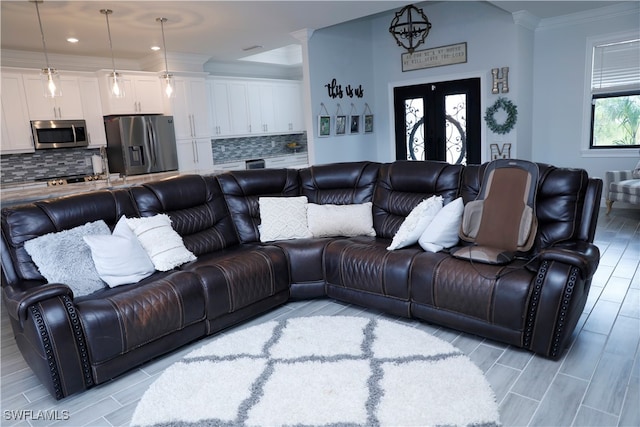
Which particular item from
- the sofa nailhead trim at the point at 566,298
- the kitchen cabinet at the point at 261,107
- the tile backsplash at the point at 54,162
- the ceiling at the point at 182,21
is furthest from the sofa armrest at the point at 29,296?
the kitchen cabinet at the point at 261,107

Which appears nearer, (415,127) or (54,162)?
(54,162)

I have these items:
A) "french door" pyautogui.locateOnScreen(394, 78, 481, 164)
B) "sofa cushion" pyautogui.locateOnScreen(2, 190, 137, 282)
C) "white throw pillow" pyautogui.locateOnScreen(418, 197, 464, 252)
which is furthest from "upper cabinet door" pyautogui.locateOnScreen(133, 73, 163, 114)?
"white throw pillow" pyautogui.locateOnScreen(418, 197, 464, 252)

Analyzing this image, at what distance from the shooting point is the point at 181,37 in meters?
5.73

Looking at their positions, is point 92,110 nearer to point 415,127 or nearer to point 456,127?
Answer: point 415,127

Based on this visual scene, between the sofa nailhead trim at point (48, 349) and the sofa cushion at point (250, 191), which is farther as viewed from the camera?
the sofa cushion at point (250, 191)

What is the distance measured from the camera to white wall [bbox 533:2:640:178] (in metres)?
5.79

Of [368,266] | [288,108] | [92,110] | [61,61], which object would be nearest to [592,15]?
[368,266]

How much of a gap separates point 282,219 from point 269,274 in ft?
2.19

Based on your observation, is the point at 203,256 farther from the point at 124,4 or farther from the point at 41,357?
the point at 124,4

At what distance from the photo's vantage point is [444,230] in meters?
2.98

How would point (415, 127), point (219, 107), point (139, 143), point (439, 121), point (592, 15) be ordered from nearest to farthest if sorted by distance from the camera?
point (592, 15), point (139, 143), point (439, 121), point (415, 127), point (219, 107)

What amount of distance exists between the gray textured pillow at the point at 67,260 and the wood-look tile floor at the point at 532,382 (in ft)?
1.95

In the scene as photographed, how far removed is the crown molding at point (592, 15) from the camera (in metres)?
5.38

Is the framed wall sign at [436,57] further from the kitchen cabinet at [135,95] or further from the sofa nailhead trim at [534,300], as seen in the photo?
the sofa nailhead trim at [534,300]
